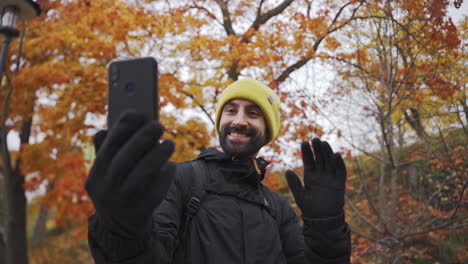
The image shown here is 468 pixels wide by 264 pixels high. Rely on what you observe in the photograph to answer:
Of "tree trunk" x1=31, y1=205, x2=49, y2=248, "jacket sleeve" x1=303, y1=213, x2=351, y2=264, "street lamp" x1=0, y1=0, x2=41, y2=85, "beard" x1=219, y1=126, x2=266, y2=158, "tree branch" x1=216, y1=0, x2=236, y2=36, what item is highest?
"tree branch" x1=216, y1=0, x2=236, y2=36

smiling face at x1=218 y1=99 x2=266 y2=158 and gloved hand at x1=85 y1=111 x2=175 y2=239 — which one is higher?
smiling face at x1=218 y1=99 x2=266 y2=158

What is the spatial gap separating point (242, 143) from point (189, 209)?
0.58 metres

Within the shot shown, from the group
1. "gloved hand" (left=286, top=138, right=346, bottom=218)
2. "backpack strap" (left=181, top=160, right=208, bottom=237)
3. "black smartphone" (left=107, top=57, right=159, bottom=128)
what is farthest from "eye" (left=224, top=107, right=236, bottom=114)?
"black smartphone" (left=107, top=57, right=159, bottom=128)

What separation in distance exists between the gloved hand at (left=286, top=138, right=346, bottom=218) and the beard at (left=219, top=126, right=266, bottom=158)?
0.46 m

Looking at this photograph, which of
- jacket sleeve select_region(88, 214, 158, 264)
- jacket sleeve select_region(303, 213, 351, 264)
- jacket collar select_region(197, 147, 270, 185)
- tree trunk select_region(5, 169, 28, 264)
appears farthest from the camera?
tree trunk select_region(5, 169, 28, 264)

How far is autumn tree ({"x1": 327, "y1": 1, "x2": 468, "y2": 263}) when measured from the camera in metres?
3.04

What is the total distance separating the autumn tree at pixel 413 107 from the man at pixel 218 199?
2.01 metres

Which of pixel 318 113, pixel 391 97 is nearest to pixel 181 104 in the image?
pixel 318 113

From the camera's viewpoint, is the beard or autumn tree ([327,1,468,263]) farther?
autumn tree ([327,1,468,263])

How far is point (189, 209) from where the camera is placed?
1.49 metres

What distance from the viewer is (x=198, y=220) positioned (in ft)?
4.97

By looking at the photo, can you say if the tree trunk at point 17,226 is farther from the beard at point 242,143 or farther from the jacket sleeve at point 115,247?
the jacket sleeve at point 115,247

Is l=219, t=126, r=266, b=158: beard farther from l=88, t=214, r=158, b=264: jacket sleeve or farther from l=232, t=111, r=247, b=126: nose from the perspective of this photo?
l=88, t=214, r=158, b=264: jacket sleeve

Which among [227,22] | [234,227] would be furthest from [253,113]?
[227,22]
